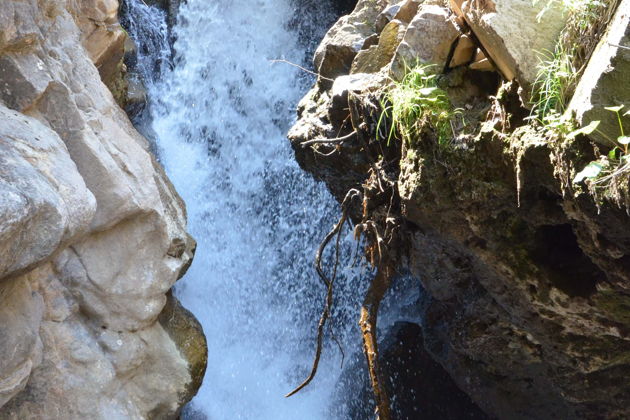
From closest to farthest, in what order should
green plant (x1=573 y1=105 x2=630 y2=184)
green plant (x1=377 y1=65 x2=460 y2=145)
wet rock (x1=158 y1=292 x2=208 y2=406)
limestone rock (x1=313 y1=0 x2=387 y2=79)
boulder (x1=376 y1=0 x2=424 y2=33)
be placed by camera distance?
green plant (x1=573 y1=105 x2=630 y2=184) → green plant (x1=377 y1=65 x2=460 y2=145) → boulder (x1=376 y1=0 x2=424 y2=33) → wet rock (x1=158 y1=292 x2=208 y2=406) → limestone rock (x1=313 y1=0 x2=387 y2=79)

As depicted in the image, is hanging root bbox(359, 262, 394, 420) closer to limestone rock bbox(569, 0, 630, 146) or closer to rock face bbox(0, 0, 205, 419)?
rock face bbox(0, 0, 205, 419)

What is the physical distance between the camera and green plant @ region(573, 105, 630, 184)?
2.63 metres

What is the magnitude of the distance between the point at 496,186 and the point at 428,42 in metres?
0.95

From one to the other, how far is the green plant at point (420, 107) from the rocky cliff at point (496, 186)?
0.06ft

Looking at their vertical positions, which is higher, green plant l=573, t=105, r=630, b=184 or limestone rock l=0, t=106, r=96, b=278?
green plant l=573, t=105, r=630, b=184

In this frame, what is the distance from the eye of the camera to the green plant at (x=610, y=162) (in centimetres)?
263

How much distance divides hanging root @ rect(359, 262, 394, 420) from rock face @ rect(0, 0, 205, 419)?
4.30 feet

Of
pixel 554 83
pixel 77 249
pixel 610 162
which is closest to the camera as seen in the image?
pixel 610 162

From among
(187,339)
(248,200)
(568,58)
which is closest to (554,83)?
(568,58)

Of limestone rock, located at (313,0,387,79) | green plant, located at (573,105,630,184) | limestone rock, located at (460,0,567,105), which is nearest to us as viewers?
green plant, located at (573,105,630,184)

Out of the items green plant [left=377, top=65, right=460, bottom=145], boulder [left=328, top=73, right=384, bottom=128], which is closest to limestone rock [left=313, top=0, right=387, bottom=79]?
boulder [left=328, top=73, right=384, bottom=128]

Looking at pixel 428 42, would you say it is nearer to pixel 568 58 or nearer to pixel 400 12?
pixel 400 12

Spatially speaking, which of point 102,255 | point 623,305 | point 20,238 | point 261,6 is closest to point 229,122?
point 261,6

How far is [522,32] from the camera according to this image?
3.30 metres
